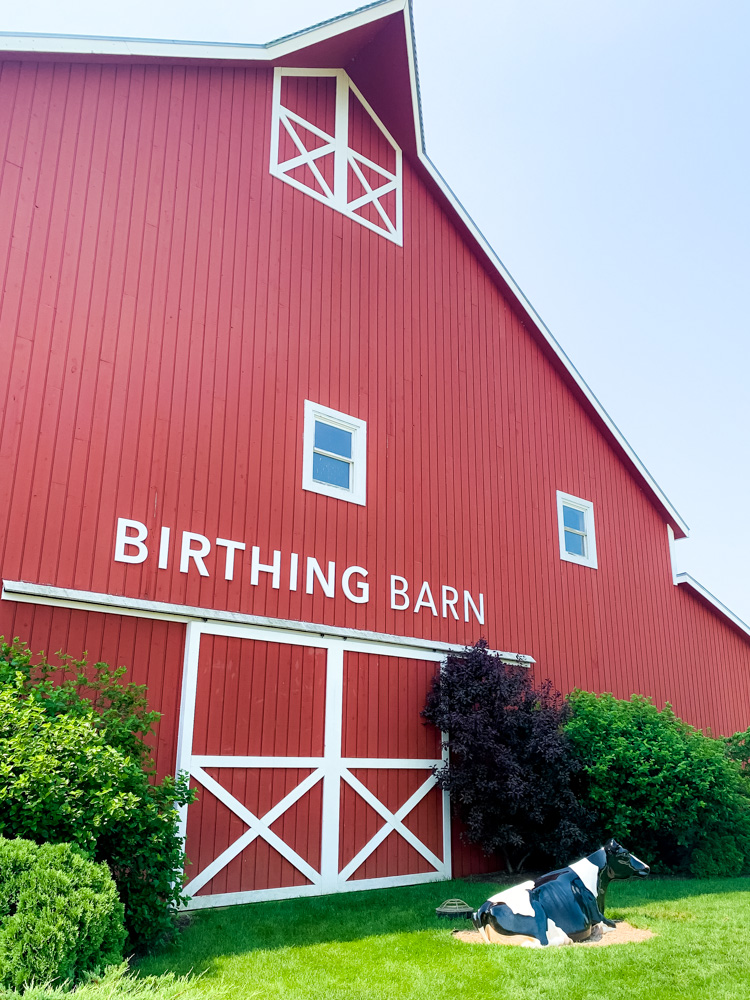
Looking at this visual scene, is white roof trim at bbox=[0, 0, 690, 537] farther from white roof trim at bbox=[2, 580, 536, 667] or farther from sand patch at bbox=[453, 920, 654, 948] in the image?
sand patch at bbox=[453, 920, 654, 948]

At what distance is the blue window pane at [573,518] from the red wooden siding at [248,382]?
0.36 metres

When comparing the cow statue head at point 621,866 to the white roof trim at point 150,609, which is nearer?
the cow statue head at point 621,866

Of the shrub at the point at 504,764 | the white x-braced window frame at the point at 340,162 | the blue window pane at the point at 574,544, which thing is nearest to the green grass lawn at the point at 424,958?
the shrub at the point at 504,764

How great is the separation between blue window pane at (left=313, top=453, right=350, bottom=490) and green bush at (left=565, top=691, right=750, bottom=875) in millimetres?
4633

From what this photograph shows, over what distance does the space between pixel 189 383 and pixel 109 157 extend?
2887mm

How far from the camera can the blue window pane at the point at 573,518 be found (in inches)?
586

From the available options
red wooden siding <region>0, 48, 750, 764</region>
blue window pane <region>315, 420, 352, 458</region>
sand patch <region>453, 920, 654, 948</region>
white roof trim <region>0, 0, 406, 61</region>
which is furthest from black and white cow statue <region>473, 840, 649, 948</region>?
white roof trim <region>0, 0, 406, 61</region>

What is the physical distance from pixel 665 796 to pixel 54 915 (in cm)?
806

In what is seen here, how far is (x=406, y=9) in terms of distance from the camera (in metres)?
12.8

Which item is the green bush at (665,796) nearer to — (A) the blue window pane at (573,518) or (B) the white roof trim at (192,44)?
(A) the blue window pane at (573,518)

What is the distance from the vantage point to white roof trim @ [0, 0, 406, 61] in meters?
9.55

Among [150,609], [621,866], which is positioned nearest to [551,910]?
[621,866]

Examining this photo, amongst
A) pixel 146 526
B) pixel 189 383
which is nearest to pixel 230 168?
pixel 189 383

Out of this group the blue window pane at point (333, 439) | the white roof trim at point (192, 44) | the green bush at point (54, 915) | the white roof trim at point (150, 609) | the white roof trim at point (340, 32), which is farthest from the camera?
the blue window pane at point (333, 439)
